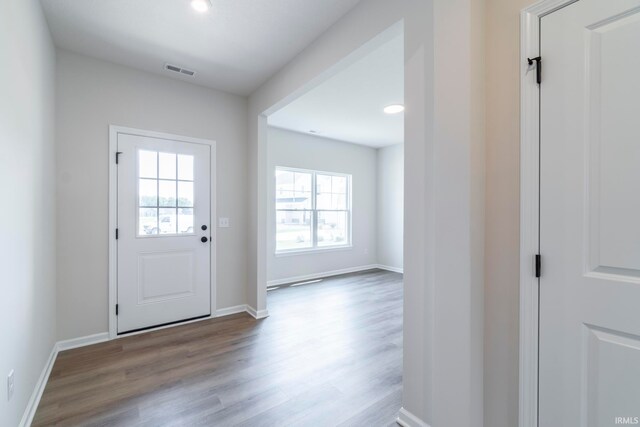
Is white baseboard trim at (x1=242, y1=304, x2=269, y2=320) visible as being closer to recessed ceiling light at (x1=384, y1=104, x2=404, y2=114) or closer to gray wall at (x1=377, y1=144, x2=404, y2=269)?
recessed ceiling light at (x1=384, y1=104, x2=404, y2=114)

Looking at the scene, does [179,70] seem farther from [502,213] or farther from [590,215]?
[590,215]

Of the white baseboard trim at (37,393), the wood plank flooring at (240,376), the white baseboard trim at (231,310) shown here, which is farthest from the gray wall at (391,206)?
the white baseboard trim at (37,393)

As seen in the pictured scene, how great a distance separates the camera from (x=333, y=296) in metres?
4.38

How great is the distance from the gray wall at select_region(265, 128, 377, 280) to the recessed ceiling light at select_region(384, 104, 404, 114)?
184 centimetres

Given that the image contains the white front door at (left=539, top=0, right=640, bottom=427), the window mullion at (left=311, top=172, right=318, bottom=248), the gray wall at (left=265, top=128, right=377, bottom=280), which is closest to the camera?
the white front door at (left=539, top=0, right=640, bottom=427)

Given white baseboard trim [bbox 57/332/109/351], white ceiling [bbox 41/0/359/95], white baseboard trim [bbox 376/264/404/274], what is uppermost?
white ceiling [bbox 41/0/359/95]

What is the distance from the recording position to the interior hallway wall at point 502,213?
1342 millimetres

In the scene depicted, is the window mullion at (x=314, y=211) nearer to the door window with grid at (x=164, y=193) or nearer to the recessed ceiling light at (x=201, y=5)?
the door window with grid at (x=164, y=193)

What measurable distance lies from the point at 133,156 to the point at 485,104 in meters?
3.21

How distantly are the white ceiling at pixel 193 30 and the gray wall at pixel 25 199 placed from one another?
0.30 meters

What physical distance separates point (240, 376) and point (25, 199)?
73.9 inches

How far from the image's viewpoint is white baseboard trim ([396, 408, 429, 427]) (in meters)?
1.66

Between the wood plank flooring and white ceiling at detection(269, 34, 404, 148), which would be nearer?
the wood plank flooring

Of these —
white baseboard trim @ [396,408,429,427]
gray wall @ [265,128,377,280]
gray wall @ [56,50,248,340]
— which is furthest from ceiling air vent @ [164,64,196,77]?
white baseboard trim @ [396,408,429,427]
